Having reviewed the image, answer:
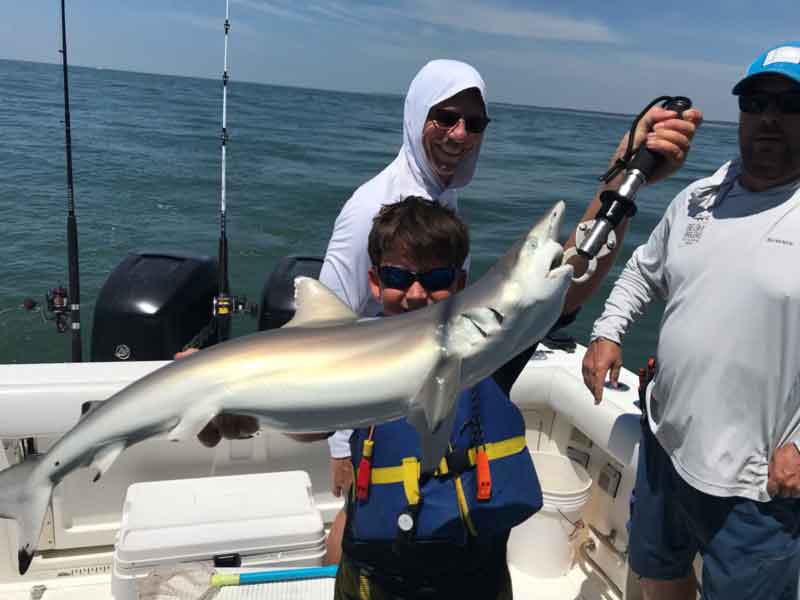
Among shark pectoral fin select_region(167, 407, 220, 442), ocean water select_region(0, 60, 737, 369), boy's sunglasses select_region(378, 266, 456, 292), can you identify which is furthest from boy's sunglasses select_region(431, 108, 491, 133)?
ocean water select_region(0, 60, 737, 369)

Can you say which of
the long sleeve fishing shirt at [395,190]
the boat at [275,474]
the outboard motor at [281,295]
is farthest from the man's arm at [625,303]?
the outboard motor at [281,295]

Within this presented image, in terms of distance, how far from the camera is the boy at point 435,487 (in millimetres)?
2090

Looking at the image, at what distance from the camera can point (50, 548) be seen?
3529 millimetres

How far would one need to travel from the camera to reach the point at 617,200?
208 centimetres

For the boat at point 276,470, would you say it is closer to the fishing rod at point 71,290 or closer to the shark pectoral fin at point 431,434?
the fishing rod at point 71,290

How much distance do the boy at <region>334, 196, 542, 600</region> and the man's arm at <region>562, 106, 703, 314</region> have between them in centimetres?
36

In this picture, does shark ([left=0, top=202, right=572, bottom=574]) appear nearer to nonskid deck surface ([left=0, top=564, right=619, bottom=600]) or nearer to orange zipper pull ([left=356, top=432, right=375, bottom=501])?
orange zipper pull ([left=356, top=432, right=375, bottom=501])

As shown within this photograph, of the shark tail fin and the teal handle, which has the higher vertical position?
the shark tail fin

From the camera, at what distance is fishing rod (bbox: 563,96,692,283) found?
182 cm

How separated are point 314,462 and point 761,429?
94.1 inches

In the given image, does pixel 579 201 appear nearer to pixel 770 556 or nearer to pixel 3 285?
pixel 3 285

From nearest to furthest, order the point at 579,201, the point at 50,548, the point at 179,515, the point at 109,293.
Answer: the point at 179,515 → the point at 50,548 → the point at 109,293 → the point at 579,201

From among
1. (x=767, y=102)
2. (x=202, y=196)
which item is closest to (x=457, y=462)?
(x=767, y=102)

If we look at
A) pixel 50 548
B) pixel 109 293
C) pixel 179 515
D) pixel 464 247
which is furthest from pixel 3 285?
pixel 464 247
